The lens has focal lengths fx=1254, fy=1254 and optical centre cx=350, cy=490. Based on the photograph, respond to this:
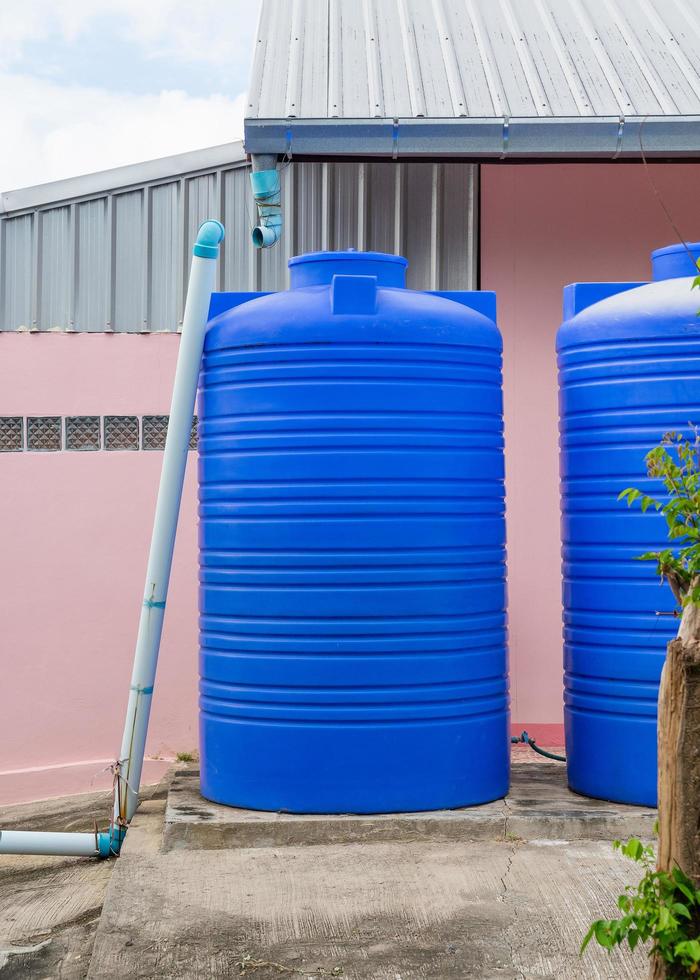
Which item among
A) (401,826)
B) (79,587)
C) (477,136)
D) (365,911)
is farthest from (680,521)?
(79,587)

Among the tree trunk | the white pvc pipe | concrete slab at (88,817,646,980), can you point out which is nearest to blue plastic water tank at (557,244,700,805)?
concrete slab at (88,817,646,980)

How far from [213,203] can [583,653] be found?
9.69 ft

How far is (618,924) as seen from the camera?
226 cm

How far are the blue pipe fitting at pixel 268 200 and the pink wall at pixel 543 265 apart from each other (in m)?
1.05

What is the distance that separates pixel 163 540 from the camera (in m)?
4.46

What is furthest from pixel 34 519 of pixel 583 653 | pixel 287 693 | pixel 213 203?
pixel 583 653

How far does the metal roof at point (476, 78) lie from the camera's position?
524cm

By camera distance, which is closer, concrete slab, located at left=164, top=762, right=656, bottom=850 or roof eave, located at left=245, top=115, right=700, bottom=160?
concrete slab, located at left=164, top=762, right=656, bottom=850

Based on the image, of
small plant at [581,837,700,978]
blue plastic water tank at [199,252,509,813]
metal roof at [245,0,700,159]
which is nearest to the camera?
A: small plant at [581,837,700,978]

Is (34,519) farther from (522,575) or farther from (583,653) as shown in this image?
(583,653)

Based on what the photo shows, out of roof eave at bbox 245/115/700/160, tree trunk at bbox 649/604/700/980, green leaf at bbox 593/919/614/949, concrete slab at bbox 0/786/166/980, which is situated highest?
roof eave at bbox 245/115/700/160

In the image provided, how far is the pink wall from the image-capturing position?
5.84 meters

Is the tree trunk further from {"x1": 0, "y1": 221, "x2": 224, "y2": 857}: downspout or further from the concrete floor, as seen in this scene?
{"x1": 0, "y1": 221, "x2": 224, "y2": 857}: downspout

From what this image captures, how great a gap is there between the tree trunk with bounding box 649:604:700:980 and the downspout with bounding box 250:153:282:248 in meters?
3.28
